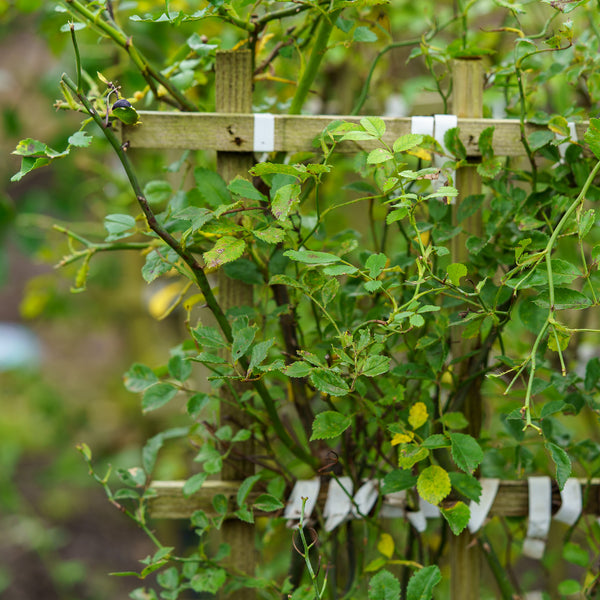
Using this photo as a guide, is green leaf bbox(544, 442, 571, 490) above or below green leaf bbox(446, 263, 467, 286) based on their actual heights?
below

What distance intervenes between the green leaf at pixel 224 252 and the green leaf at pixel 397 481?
0.34m

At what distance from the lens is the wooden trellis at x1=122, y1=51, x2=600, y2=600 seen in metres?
0.86

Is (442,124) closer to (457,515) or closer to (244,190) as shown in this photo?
(244,190)

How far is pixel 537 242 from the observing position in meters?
0.78

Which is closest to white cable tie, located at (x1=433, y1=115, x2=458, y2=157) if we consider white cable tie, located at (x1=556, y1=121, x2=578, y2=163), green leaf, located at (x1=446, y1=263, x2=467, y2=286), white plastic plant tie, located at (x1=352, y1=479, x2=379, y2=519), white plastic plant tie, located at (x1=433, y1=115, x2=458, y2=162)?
white plastic plant tie, located at (x1=433, y1=115, x2=458, y2=162)

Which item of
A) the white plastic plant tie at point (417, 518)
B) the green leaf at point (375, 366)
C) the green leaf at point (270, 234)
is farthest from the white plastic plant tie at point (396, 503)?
the green leaf at point (270, 234)

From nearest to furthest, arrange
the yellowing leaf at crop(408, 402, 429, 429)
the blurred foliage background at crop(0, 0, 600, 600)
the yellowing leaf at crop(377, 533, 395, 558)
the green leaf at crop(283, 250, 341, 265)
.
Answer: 1. the green leaf at crop(283, 250, 341, 265)
2. the yellowing leaf at crop(408, 402, 429, 429)
3. the yellowing leaf at crop(377, 533, 395, 558)
4. the blurred foliage background at crop(0, 0, 600, 600)

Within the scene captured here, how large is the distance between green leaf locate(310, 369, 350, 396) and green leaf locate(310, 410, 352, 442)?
7 cm

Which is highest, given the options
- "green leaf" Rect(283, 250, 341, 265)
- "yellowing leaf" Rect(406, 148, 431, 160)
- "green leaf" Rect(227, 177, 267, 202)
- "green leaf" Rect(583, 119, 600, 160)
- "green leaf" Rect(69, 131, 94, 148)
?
"green leaf" Rect(583, 119, 600, 160)

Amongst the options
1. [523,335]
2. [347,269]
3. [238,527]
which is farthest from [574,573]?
[347,269]

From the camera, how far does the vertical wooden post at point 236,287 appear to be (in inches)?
34.9

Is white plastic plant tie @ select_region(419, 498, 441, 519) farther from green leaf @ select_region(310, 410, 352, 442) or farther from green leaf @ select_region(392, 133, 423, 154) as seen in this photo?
green leaf @ select_region(392, 133, 423, 154)

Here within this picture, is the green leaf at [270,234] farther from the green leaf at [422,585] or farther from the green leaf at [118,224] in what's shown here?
the green leaf at [422,585]

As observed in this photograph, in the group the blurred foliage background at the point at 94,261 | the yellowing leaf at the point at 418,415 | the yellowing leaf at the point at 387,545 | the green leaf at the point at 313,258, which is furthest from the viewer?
the blurred foliage background at the point at 94,261
